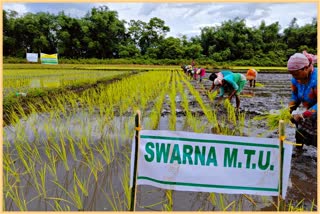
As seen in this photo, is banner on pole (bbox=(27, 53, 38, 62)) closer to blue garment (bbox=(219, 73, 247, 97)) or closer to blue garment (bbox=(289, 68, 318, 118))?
blue garment (bbox=(219, 73, 247, 97))

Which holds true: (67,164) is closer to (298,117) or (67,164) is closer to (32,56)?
(298,117)

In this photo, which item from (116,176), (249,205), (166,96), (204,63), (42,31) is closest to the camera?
(249,205)

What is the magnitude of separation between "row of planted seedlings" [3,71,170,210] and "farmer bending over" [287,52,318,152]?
1.61m

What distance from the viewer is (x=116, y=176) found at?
234 centimetres

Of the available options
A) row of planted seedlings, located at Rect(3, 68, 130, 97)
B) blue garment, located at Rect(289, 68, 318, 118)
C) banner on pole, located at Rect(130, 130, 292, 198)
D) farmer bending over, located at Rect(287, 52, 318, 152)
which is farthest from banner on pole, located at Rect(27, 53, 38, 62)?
banner on pole, located at Rect(130, 130, 292, 198)

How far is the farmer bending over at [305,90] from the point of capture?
2.57 m

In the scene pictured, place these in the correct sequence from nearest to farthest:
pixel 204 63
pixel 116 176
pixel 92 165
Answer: pixel 116 176
pixel 92 165
pixel 204 63

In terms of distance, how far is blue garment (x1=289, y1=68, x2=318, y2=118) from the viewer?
263 cm

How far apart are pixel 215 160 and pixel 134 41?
32561mm

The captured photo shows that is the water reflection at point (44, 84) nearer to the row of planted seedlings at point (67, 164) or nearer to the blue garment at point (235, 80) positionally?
the row of planted seedlings at point (67, 164)

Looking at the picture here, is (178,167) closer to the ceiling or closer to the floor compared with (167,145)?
closer to the floor

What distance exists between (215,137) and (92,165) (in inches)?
54.5

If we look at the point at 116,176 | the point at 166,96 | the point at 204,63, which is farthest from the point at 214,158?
the point at 204,63

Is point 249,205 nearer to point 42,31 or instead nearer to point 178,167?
point 178,167
